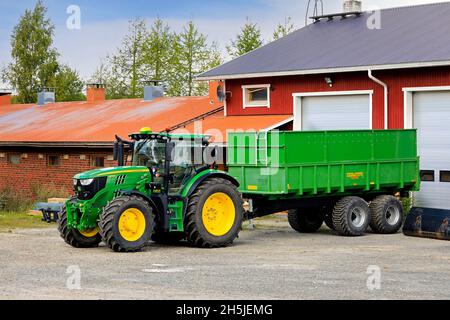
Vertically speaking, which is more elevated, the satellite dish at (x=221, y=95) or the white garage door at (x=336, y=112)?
the satellite dish at (x=221, y=95)

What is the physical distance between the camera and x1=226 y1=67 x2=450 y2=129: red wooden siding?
84.4ft

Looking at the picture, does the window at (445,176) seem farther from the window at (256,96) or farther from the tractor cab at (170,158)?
the tractor cab at (170,158)

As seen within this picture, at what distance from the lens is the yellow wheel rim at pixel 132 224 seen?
1741 cm

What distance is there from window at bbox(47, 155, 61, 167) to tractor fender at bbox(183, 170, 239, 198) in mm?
18746

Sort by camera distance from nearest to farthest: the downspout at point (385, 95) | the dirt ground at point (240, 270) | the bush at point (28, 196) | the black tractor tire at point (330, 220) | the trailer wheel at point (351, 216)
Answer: the dirt ground at point (240, 270) < the trailer wheel at point (351, 216) < the black tractor tire at point (330, 220) < the downspout at point (385, 95) < the bush at point (28, 196)

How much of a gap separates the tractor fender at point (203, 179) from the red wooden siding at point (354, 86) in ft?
28.1

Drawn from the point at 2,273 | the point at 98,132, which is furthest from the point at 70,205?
the point at 98,132

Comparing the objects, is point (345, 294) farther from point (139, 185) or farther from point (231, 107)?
point (231, 107)

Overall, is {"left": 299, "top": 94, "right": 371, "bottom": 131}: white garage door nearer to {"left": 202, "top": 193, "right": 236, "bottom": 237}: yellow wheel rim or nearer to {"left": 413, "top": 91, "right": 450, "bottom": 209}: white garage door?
{"left": 413, "top": 91, "right": 450, "bottom": 209}: white garage door

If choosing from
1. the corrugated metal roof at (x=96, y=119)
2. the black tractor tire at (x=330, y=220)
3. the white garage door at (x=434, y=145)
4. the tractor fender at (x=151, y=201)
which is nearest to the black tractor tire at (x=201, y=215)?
the tractor fender at (x=151, y=201)

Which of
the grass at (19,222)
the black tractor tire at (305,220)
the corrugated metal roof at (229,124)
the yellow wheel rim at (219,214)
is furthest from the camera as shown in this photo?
the corrugated metal roof at (229,124)

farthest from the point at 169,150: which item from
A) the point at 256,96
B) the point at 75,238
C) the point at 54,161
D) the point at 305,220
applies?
the point at 54,161

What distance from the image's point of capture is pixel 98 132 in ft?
115

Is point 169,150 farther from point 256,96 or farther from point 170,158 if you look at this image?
point 256,96
